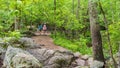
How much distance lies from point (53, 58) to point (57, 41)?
769 cm

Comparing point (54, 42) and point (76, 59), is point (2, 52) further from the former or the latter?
point (54, 42)

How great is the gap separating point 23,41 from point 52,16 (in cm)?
860

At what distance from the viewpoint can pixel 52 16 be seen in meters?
21.3

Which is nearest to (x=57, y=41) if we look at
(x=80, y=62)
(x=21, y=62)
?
(x=80, y=62)

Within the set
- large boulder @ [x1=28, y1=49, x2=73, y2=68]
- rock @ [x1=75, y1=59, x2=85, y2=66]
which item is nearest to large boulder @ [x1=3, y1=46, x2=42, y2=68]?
large boulder @ [x1=28, y1=49, x2=73, y2=68]

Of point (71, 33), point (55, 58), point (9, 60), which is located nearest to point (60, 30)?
point (71, 33)

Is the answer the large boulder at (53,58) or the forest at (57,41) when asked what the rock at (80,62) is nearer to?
the forest at (57,41)

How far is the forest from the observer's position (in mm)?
8828

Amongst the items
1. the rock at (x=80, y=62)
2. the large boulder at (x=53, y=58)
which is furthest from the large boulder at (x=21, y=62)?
the rock at (x=80, y=62)

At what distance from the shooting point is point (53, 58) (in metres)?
11.6

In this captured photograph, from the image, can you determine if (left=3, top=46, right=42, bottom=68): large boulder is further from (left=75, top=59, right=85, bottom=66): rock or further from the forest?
(left=75, top=59, right=85, bottom=66): rock

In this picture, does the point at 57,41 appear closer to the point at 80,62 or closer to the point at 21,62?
the point at 80,62

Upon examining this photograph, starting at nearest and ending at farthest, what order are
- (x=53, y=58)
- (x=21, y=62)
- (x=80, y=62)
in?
(x=21, y=62)
(x=53, y=58)
(x=80, y=62)

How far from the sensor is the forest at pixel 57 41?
8.83 meters
